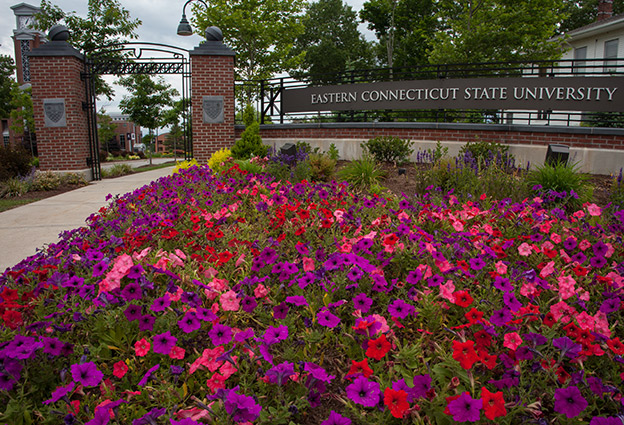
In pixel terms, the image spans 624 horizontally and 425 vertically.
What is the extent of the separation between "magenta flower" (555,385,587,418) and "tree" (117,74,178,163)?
30897mm

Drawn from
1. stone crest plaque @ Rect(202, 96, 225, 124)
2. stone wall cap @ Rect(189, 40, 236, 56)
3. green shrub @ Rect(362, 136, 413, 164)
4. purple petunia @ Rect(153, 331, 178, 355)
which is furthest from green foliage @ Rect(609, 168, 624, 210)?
stone wall cap @ Rect(189, 40, 236, 56)

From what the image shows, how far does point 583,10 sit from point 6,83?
55.3m

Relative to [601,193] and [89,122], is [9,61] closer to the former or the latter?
[89,122]

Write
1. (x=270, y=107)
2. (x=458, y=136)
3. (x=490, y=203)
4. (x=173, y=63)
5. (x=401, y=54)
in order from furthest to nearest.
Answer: (x=401, y=54), (x=270, y=107), (x=173, y=63), (x=458, y=136), (x=490, y=203)

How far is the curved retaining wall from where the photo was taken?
8609mm

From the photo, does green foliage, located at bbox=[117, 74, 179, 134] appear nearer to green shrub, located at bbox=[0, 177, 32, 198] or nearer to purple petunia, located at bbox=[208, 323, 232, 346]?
green shrub, located at bbox=[0, 177, 32, 198]

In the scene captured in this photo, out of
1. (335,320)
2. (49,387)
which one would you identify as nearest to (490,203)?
(335,320)

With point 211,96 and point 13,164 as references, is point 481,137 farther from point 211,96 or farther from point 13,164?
point 13,164

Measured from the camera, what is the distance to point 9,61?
157 feet

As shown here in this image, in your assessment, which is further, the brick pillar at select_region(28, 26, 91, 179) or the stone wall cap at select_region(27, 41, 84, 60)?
the brick pillar at select_region(28, 26, 91, 179)

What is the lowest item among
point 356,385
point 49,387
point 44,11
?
point 49,387

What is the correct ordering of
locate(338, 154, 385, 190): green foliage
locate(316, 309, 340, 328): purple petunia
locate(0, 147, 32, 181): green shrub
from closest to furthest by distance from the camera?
locate(316, 309, 340, 328): purple petunia → locate(338, 154, 385, 190): green foliage → locate(0, 147, 32, 181): green shrub

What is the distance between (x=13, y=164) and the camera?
10453 millimetres

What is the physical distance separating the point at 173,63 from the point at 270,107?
3.16 meters
